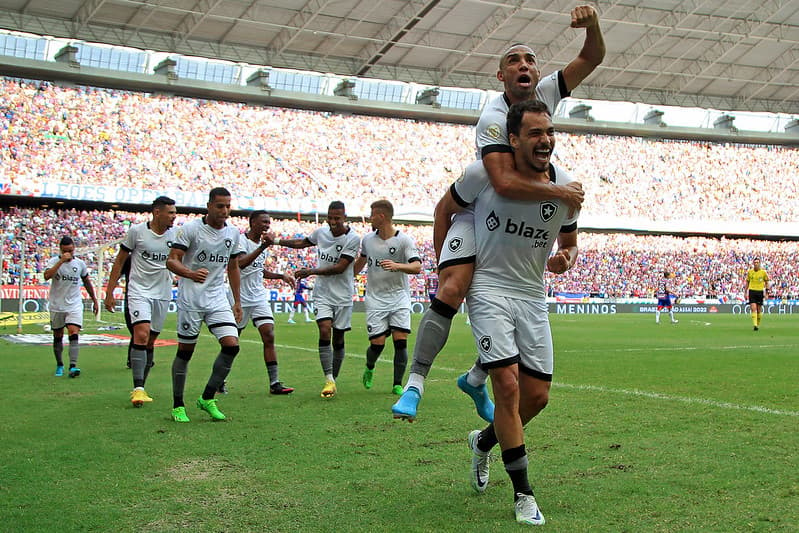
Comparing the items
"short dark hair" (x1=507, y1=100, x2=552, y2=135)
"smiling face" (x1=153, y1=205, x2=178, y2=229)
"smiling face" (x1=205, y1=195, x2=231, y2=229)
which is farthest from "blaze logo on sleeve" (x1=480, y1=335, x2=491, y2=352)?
"smiling face" (x1=153, y1=205, x2=178, y2=229)

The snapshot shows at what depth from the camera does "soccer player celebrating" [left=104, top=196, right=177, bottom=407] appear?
9.24m

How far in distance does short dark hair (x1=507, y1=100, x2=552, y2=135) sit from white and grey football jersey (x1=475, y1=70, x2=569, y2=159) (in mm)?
122

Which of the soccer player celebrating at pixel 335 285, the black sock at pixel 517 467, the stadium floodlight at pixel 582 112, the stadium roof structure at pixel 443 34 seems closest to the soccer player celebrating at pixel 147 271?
the soccer player celebrating at pixel 335 285

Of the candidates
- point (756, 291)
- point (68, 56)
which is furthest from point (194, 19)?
point (756, 291)

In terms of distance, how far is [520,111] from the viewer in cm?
428

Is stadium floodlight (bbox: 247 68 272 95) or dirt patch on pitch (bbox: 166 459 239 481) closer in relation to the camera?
dirt patch on pitch (bbox: 166 459 239 481)

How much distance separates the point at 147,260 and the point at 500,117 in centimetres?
624

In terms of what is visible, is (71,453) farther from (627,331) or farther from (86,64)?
(86,64)

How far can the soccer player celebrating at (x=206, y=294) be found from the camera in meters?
7.43

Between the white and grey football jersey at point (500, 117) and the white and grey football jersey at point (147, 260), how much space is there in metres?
5.80

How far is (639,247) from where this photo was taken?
2142 inches

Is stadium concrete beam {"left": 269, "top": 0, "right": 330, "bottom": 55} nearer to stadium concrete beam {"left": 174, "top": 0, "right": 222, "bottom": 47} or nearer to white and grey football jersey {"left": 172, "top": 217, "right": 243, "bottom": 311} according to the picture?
stadium concrete beam {"left": 174, "top": 0, "right": 222, "bottom": 47}

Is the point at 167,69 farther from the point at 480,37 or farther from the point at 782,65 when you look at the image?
the point at 782,65

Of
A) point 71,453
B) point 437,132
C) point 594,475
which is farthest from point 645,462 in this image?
point 437,132
